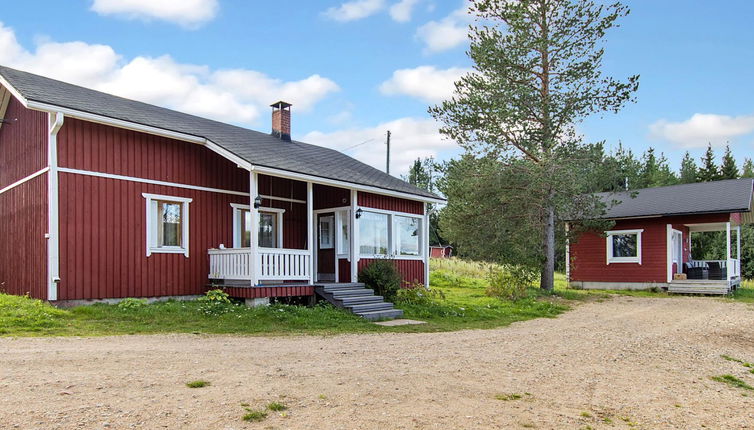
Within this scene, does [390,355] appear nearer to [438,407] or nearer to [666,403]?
[438,407]

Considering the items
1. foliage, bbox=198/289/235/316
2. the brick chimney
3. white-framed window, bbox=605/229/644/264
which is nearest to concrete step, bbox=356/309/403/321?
foliage, bbox=198/289/235/316

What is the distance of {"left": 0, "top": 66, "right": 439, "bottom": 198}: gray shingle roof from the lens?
11516 mm

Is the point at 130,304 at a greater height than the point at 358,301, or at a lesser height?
greater

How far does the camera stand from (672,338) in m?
10.1

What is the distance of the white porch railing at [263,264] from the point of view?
471 inches

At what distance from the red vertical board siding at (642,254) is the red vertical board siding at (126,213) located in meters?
14.7

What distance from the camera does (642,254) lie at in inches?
871

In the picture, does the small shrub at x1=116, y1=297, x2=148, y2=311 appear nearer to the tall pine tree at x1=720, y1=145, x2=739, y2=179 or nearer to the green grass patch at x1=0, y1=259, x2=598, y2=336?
the green grass patch at x1=0, y1=259, x2=598, y2=336

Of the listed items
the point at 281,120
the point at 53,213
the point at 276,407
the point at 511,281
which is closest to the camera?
the point at 276,407

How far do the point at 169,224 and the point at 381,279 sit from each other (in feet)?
17.5

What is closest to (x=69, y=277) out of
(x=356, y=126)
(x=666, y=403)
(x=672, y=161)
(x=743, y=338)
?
(x=666, y=403)

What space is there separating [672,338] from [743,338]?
1.58m

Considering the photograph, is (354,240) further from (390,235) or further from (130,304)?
(130,304)

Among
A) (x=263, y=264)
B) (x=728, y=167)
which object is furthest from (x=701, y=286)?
(x=728, y=167)
